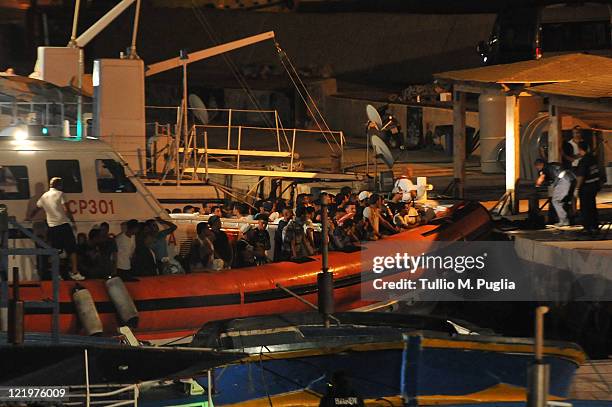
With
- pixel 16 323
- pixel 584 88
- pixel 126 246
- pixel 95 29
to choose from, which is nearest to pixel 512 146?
pixel 584 88

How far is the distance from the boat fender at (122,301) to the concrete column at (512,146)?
9007 millimetres

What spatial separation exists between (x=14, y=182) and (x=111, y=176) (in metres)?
1.16

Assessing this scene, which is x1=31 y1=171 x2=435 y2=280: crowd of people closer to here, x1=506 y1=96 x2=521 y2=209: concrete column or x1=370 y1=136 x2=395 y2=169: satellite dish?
x1=506 y1=96 x2=521 y2=209: concrete column

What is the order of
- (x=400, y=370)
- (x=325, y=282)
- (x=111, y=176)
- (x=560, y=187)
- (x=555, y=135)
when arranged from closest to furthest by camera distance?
(x=400, y=370) < (x=325, y=282) < (x=111, y=176) < (x=560, y=187) < (x=555, y=135)

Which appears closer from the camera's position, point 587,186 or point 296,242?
point 296,242

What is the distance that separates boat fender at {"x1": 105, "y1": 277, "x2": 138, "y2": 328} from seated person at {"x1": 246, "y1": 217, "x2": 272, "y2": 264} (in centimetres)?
291

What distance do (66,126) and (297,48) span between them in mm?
21579

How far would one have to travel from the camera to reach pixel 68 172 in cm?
1631

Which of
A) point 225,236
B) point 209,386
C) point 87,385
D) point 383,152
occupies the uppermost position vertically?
point 383,152

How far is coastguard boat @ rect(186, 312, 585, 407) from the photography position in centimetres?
1067

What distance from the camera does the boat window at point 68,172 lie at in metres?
16.2

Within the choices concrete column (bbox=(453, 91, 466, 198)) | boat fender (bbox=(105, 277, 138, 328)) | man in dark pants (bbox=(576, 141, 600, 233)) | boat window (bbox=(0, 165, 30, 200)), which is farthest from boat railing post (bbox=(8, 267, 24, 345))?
concrete column (bbox=(453, 91, 466, 198))

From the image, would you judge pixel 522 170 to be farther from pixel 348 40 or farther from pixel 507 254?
pixel 348 40

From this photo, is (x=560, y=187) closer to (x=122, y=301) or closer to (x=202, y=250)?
(x=202, y=250)
